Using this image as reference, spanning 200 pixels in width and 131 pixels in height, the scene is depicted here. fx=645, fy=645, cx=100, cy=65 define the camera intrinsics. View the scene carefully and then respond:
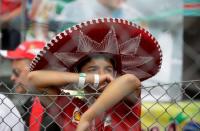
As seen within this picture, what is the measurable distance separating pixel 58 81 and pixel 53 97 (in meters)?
0.08

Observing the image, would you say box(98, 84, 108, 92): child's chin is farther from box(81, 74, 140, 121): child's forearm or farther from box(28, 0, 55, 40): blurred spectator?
box(28, 0, 55, 40): blurred spectator

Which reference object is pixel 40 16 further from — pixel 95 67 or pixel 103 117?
pixel 103 117

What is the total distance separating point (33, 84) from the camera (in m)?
2.44

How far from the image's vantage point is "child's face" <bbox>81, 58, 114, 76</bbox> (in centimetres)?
245

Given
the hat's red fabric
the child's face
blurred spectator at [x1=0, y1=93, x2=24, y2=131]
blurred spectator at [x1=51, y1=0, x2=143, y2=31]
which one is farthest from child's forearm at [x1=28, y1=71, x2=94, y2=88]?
blurred spectator at [x1=51, y1=0, x2=143, y2=31]

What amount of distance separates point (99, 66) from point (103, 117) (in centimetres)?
21

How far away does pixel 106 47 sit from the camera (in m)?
2.45

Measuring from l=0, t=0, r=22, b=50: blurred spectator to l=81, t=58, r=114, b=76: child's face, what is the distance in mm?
2187

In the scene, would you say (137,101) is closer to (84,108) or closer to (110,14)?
(84,108)

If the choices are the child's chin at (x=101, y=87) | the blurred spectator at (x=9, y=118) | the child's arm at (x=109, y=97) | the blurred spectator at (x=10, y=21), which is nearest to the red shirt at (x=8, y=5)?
the blurred spectator at (x=10, y=21)

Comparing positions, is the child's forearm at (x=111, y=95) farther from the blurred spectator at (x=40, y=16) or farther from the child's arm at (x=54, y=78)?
the blurred spectator at (x=40, y=16)

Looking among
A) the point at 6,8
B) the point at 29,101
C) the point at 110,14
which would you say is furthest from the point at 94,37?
the point at 6,8

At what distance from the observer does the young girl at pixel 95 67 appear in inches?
92.6

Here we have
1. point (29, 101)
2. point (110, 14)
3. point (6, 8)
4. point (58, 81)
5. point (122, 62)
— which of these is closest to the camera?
point (58, 81)
